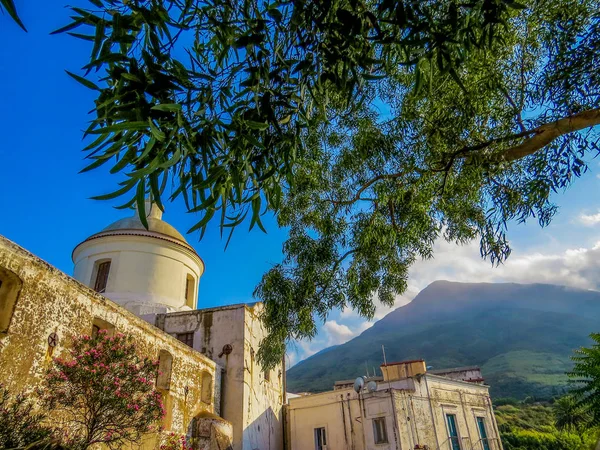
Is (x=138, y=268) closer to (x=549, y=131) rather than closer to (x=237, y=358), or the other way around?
(x=237, y=358)

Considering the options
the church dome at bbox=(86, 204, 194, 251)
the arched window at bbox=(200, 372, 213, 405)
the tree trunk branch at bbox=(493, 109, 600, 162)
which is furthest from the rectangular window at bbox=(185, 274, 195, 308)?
the tree trunk branch at bbox=(493, 109, 600, 162)

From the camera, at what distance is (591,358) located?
16141mm

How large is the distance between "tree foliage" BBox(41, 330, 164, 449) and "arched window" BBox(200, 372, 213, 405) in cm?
767

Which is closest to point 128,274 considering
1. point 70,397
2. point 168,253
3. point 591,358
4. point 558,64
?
point 168,253

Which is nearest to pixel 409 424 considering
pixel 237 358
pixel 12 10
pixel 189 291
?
pixel 237 358

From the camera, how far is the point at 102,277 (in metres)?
19.2

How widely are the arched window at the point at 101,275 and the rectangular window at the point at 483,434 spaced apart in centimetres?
2043

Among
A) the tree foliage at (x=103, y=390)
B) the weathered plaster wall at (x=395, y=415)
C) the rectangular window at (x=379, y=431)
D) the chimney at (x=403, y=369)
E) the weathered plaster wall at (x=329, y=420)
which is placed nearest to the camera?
the tree foliage at (x=103, y=390)

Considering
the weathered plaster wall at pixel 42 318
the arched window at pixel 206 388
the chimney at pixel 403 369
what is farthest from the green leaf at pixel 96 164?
the chimney at pixel 403 369

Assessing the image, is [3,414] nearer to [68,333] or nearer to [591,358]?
[68,333]

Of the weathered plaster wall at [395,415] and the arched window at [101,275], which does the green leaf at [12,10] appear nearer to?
the arched window at [101,275]

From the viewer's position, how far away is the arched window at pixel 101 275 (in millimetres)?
18875

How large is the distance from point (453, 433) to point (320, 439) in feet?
22.1

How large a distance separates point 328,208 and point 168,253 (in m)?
13.1
